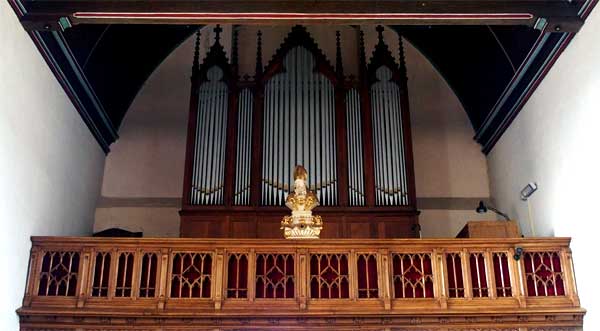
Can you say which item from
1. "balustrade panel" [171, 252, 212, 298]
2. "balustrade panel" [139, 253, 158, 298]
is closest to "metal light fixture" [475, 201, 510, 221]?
"balustrade panel" [171, 252, 212, 298]

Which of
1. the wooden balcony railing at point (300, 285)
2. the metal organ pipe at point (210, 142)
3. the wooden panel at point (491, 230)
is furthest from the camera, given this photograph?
the metal organ pipe at point (210, 142)

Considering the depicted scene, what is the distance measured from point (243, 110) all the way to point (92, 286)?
3.82 m

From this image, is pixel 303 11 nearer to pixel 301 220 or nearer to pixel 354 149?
pixel 301 220

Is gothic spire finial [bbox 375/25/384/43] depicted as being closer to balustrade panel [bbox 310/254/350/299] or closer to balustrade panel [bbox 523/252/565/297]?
balustrade panel [bbox 310/254/350/299]

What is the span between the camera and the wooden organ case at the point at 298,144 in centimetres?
979

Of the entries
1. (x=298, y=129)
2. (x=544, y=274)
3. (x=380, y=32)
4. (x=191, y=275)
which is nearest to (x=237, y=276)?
(x=191, y=275)

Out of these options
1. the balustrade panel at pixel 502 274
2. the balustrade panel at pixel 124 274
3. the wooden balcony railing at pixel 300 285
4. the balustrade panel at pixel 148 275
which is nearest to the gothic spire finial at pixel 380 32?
the wooden balcony railing at pixel 300 285

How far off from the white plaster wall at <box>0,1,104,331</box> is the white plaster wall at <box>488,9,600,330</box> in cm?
625

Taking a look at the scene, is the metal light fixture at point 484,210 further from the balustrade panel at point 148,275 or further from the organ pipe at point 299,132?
the balustrade panel at point 148,275

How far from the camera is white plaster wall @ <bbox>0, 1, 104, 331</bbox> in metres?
7.29

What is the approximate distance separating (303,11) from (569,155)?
351cm

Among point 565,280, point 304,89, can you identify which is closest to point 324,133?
point 304,89

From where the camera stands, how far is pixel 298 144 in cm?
1028

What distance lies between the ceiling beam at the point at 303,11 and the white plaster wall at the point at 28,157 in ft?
1.77
